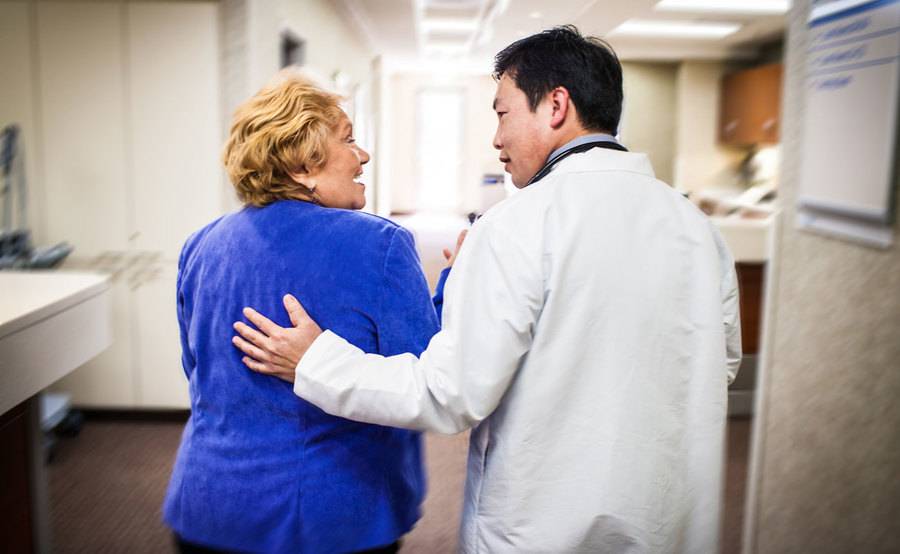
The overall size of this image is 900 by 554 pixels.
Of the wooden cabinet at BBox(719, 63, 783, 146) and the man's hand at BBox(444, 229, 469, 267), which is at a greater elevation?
the wooden cabinet at BBox(719, 63, 783, 146)

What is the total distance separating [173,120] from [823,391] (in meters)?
2.66

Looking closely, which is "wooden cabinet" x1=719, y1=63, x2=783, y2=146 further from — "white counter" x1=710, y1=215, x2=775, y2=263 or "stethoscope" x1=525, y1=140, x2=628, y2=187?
"stethoscope" x1=525, y1=140, x2=628, y2=187

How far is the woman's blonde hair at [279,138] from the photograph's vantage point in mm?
946

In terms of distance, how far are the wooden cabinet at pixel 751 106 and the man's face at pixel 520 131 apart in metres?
5.93

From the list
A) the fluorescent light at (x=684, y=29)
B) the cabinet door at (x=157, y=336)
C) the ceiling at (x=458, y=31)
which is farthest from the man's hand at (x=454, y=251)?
the fluorescent light at (x=684, y=29)

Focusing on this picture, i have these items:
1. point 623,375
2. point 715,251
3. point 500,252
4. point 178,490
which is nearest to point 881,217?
point 715,251

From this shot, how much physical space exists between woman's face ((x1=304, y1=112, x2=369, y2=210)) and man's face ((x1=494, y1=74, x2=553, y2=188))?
20 centimetres

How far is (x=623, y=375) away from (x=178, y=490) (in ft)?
2.02

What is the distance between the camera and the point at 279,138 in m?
0.94

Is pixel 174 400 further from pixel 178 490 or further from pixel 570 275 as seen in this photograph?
pixel 570 275

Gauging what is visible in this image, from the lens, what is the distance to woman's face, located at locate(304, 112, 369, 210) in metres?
0.98

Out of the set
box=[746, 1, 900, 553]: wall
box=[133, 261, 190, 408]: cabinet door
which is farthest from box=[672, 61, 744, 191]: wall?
box=[746, 1, 900, 553]: wall

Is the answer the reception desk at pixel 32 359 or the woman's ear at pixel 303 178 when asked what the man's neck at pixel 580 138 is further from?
the reception desk at pixel 32 359

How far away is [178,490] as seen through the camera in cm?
98
